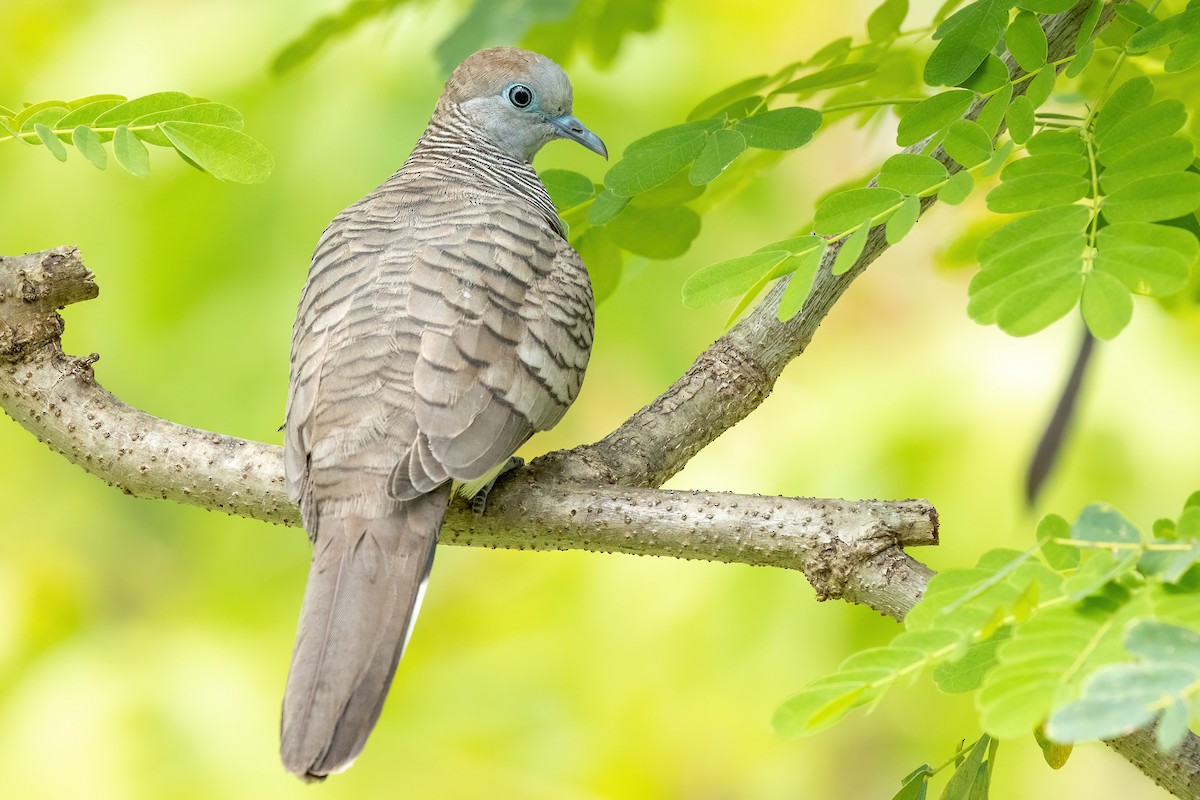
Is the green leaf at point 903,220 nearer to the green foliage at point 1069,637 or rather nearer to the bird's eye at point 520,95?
the green foliage at point 1069,637

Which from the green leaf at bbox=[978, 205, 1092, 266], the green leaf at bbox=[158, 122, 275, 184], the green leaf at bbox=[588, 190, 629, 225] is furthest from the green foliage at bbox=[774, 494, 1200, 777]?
the green leaf at bbox=[158, 122, 275, 184]

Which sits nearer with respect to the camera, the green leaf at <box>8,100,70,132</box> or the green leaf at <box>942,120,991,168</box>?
the green leaf at <box>942,120,991,168</box>

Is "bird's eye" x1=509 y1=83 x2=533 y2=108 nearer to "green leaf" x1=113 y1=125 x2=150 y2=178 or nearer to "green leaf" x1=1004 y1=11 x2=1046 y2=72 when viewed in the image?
"green leaf" x1=113 y1=125 x2=150 y2=178

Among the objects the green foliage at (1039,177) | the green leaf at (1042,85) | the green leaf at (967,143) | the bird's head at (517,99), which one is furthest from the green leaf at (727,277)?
the bird's head at (517,99)

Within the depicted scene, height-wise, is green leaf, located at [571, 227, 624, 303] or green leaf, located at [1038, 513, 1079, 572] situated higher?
green leaf, located at [571, 227, 624, 303]

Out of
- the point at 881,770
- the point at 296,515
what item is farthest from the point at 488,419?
the point at 881,770

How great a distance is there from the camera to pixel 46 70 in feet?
14.2

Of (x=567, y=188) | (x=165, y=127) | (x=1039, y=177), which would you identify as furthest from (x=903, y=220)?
(x=165, y=127)

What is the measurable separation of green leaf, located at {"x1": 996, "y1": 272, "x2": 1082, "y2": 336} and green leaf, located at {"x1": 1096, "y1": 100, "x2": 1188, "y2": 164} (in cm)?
30

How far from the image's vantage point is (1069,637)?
1.27 m

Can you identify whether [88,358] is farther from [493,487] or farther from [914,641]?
[914,641]

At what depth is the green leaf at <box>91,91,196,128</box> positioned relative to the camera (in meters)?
2.14

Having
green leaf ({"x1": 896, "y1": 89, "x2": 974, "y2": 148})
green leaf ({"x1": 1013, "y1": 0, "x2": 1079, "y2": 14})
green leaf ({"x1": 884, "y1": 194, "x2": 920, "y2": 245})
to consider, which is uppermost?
green leaf ({"x1": 1013, "y1": 0, "x2": 1079, "y2": 14})

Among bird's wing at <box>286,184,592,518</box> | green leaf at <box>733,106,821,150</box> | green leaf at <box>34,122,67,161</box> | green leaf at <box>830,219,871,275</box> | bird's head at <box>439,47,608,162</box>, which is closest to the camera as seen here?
green leaf at <box>830,219,871,275</box>
